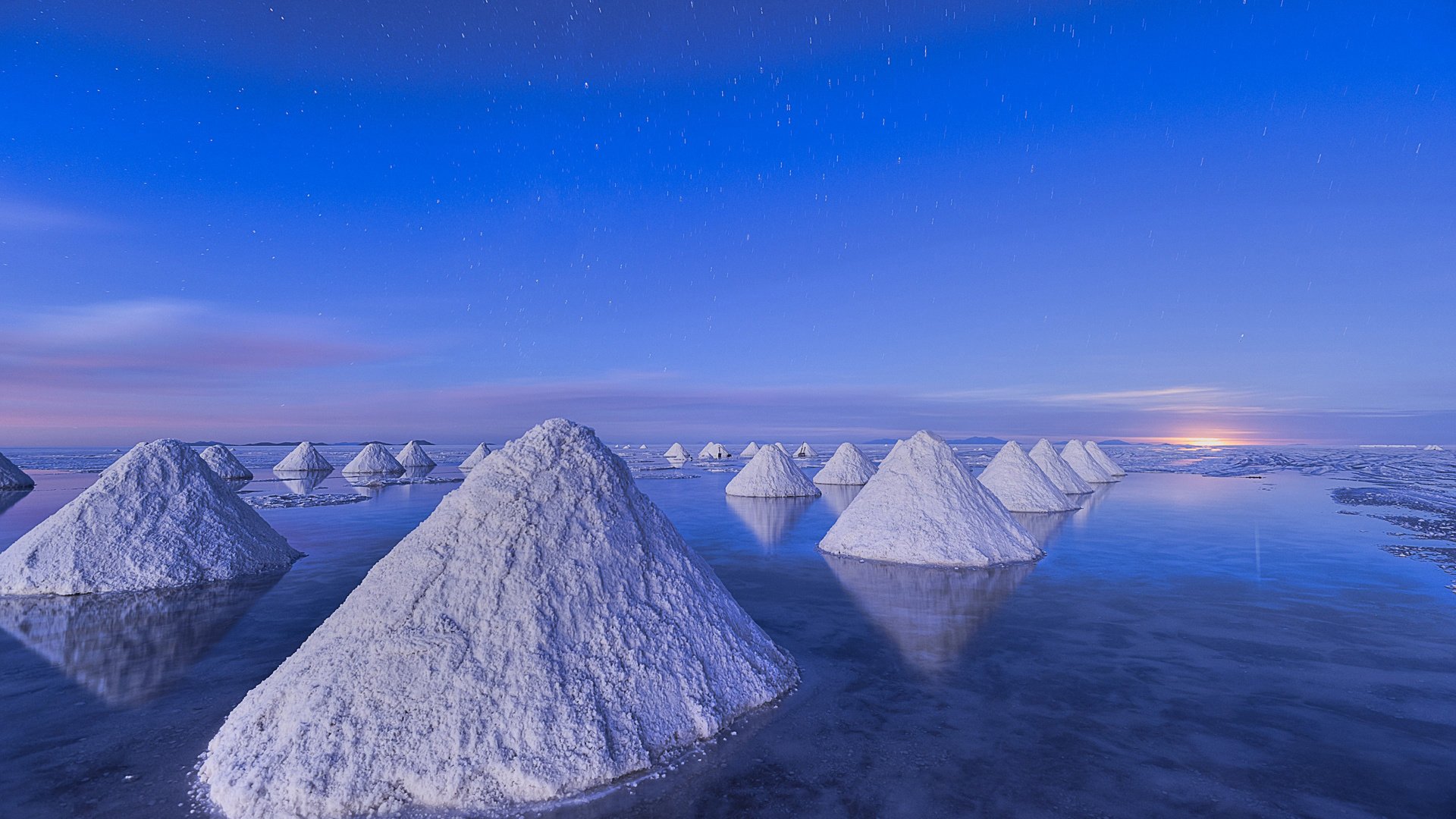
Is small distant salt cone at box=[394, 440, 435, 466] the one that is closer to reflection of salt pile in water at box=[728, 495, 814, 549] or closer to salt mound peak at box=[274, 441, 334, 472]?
salt mound peak at box=[274, 441, 334, 472]

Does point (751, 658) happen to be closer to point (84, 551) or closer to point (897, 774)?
point (897, 774)

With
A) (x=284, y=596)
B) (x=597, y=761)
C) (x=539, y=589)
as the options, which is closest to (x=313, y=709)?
(x=539, y=589)

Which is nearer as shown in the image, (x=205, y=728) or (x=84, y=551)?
(x=205, y=728)

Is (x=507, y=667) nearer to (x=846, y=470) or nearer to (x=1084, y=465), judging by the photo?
(x=846, y=470)

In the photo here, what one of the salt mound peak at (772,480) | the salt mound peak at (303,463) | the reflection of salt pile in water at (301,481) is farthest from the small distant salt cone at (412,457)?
the salt mound peak at (772,480)

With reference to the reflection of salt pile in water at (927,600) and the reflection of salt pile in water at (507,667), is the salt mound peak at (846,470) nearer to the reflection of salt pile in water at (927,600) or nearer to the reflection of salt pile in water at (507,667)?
the reflection of salt pile in water at (927,600)

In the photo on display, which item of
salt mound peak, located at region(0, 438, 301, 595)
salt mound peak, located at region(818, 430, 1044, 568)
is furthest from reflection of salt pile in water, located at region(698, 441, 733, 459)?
salt mound peak, located at region(0, 438, 301, 595)
